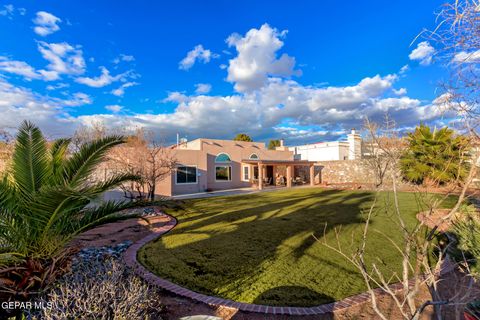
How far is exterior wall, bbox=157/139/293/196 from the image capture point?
2269cm

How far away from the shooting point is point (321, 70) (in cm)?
2270

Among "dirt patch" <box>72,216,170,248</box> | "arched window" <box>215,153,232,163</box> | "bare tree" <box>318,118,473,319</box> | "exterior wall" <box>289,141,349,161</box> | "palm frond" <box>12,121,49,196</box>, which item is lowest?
"dirt patch" <box>72,216,170,248</box>

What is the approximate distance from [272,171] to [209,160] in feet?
35.6

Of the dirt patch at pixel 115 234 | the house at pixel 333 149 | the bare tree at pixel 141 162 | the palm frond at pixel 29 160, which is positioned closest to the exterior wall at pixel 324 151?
the house at pixel 333 149

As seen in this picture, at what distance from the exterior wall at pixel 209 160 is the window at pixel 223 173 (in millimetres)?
356

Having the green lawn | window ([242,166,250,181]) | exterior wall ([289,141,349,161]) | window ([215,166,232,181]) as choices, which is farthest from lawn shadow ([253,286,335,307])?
exterior wall ([289,141,349,161])

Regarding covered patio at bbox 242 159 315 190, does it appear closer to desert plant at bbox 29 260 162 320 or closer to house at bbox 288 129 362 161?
house at bbox 288 129 362 161

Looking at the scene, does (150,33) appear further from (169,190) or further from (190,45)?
(169,190)

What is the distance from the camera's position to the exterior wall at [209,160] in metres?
22.7

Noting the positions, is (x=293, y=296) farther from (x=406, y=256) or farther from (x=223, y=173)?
(x=223, y=173)

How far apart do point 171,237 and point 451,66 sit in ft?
28.4

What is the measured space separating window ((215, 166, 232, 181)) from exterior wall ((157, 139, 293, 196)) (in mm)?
356

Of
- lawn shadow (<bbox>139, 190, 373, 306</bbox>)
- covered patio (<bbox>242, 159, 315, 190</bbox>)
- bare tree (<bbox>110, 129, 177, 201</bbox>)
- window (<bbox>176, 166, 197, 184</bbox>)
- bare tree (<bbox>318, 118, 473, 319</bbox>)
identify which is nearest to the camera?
bare tree (<bbox>318, 118, 473, 319</bbox>)

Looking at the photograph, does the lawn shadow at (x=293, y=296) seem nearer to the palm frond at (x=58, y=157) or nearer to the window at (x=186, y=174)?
the palm frond at (x=58, y=157)
